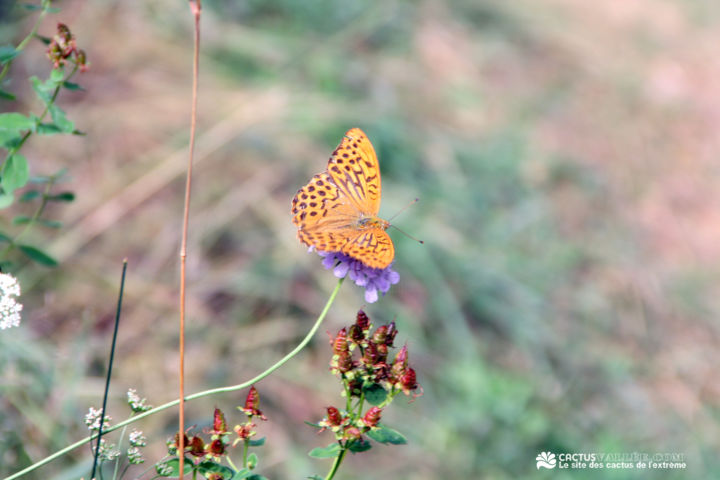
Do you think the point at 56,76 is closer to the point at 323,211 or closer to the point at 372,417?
the point at 323,211

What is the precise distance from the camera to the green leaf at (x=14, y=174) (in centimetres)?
115

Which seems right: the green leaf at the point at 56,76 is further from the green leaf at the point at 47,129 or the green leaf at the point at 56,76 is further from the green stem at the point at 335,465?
the green stem at the point at 335,465

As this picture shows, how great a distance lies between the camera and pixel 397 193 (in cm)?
335

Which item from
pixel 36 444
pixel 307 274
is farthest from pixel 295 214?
pixel 307 274

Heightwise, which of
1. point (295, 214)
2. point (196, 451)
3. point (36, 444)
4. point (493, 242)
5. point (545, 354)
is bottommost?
point (196, 451)

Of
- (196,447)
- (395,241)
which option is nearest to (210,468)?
(196,447)

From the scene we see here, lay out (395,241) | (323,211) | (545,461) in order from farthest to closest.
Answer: (395,241), (545,461), (323,211)

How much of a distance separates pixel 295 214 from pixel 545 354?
2107 millimetres

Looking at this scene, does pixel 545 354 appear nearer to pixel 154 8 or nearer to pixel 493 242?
pixel 493 242

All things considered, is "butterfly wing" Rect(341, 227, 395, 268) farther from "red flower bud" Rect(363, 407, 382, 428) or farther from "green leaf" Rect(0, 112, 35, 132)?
"green leaf" Rect(0, 112, 35, 132)

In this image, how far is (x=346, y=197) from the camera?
4.70 ft

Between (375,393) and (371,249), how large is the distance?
10.0 inches

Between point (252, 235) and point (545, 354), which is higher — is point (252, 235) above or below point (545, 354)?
above

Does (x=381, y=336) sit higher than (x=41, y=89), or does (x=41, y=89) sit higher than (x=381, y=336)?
(x=41, y=89)
